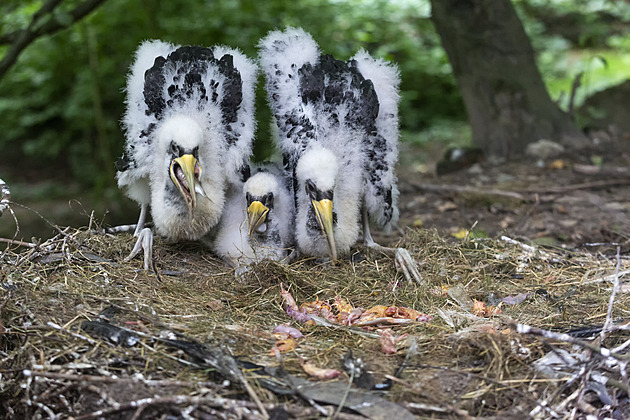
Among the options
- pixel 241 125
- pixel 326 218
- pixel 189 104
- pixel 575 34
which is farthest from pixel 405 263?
pixel 575 34

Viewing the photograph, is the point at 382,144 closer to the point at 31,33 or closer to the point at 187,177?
the point at 187,177

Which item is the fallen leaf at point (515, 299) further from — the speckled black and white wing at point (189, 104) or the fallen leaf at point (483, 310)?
the speckled black and white wing at point (189, 104)

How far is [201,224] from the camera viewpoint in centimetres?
387

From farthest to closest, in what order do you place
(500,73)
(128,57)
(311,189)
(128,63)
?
(128,57) < (128,63) < (500,73) < (311,189)

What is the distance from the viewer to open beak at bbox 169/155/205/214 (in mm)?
3471

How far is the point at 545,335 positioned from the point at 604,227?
8.99 feet

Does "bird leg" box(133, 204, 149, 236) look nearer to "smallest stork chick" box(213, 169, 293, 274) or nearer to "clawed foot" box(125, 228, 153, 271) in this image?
"clawed foot" box(125, 228, 153, 271)

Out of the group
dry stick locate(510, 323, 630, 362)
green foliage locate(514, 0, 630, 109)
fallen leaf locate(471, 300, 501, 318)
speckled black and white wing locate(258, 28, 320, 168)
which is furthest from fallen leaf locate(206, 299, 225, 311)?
green foliage locate(514, 0, 630, 109)

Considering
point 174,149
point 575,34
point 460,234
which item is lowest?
point 460,234

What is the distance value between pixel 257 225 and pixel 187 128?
2.50ft

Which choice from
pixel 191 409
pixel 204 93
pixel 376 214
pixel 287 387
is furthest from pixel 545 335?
pixel 204 93

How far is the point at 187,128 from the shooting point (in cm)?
354

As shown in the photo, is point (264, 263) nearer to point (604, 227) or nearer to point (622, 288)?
point (622, 288)

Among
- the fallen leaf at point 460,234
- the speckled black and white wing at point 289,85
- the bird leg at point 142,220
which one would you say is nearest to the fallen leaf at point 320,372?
the speckled black and white wing at point 289,85
